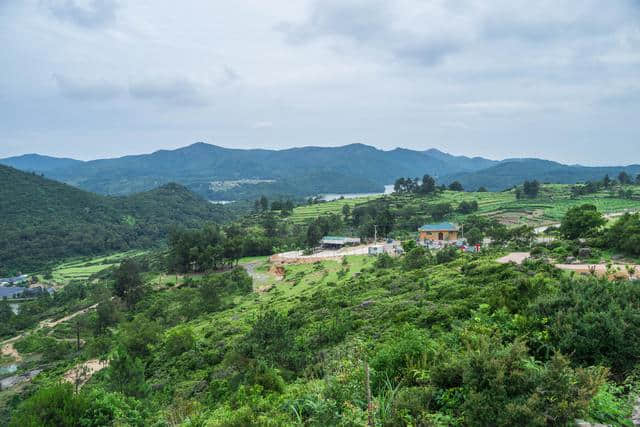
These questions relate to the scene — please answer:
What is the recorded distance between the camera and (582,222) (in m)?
29.2

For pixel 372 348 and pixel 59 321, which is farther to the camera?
pixel 59 321

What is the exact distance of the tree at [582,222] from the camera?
28241 mm

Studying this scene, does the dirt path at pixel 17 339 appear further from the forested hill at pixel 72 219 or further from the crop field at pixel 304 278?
the forested hill at pixel 72 219

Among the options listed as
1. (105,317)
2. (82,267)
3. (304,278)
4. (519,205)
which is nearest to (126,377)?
(304,278)

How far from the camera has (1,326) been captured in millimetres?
45000

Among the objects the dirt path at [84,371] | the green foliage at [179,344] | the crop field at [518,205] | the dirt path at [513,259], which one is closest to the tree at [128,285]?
the dirt path at [84,371]

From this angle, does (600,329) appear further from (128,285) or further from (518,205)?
(518,205)

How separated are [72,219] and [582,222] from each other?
119 meters

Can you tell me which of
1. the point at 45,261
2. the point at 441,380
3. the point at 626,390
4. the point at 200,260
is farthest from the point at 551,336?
the point at 45,261

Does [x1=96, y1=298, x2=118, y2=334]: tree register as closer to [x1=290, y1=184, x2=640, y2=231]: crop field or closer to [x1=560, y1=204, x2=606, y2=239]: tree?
[x1=560, y1=204, x2=606, y2=239]: tree

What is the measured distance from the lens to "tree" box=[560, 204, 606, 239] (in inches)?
1112

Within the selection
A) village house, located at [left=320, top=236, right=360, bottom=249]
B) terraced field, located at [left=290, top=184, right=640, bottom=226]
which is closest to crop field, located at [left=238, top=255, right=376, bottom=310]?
village house, located at [left=320, top=236, right=360, bottom=249]

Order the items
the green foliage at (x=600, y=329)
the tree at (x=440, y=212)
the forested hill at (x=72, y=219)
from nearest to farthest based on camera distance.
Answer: the green foliage at (x=600, y=329) < the tree at (x=440, y=212) < the forested hill at (x=72, y=219)

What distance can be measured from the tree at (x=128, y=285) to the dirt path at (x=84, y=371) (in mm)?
13005
